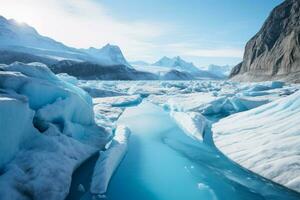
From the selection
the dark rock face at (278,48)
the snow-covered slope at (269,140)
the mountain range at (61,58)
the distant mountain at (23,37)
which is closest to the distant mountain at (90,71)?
the mountain range at (61,58)

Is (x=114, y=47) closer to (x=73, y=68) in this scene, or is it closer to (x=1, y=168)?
(x=73, y=68)

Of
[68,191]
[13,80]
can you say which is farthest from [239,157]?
[13,80]

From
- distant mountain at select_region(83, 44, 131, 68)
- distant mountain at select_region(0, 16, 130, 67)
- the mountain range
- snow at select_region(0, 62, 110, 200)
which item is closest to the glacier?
snow at select_region(0, 62, 110, 200)

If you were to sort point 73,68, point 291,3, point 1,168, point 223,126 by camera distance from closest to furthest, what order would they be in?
point 1,168 → point 223,126 → point 291,3 → point 73,68

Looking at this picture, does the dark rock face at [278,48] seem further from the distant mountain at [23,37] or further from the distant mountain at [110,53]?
the distant mountain at [110,53]

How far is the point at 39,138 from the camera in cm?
571

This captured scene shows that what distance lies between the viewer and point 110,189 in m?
5.62

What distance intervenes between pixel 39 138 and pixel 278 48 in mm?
46507

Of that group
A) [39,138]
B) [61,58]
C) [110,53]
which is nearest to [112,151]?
[39,138]

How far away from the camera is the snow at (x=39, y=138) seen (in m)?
4.63

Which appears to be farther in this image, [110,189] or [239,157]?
[239,157]

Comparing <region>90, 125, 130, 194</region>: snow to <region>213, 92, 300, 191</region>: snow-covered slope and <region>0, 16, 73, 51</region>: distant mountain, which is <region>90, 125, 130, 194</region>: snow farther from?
<region>0, 16, 73, 51</region>: distant mountain

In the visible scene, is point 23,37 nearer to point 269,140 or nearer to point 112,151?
point 112,151

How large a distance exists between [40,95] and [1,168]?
8.81 feet
